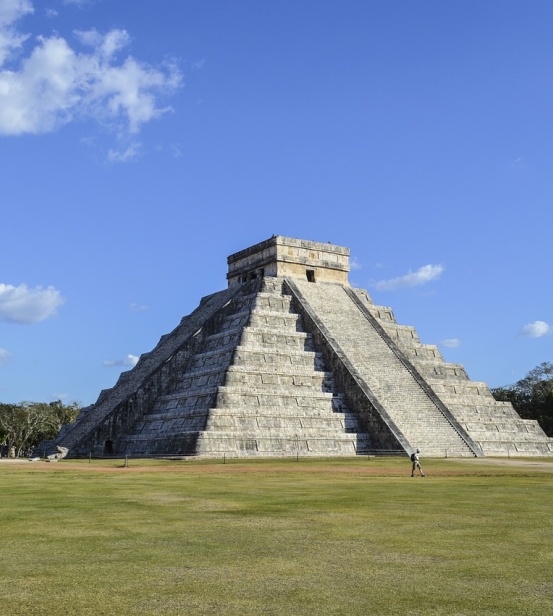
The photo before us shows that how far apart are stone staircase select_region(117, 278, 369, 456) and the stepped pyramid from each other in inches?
2.6

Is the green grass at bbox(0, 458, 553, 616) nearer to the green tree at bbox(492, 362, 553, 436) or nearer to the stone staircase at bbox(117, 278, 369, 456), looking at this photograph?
the stone staircase at bbox(117, 278, 369, 456)

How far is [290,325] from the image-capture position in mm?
44656

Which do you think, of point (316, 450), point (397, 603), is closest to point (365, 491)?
point (397, 603)

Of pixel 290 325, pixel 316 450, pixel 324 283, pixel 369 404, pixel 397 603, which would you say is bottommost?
pixel 397 603

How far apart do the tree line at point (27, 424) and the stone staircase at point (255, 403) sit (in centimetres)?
3840

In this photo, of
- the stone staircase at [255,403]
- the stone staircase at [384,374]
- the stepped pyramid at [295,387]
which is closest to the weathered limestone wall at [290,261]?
the stepped pyramid at [295,387]

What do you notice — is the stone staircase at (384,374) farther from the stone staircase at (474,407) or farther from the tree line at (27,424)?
the tree line at (27,424)

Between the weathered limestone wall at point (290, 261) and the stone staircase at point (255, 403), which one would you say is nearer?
the stone staircase at point (255, 403)

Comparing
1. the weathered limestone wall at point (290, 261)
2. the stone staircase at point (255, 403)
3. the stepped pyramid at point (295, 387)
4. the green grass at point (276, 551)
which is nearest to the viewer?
the green grass at point (276, 551)

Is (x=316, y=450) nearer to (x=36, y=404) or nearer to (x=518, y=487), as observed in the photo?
(x=518, y=487)

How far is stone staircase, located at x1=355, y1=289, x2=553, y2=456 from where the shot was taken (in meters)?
41.7

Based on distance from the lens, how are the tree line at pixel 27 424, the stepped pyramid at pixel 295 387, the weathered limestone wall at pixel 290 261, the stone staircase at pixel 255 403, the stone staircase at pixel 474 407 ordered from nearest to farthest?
the stone staircase at pixel 255 403, the stepped pyramid at pixel 295 387, the stone staircase at pixel 474 407, the weathered limestone wall at pixel 290 261, the tree line at pixel 27 424

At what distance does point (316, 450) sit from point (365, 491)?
18.9 m

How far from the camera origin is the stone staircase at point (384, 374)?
126 feet
